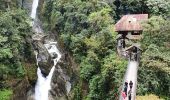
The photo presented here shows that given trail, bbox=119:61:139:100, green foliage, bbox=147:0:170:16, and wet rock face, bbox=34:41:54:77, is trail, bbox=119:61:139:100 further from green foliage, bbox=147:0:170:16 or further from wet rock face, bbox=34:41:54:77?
wet rock face, bbox=34:41:54:77

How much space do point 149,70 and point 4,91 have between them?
15459 millimetres

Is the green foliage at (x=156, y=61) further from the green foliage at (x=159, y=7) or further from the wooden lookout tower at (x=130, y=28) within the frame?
the green foliage at (x=159, y=7)

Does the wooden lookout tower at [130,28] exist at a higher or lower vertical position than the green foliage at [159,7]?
lower

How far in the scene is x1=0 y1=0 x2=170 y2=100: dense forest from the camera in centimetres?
3259

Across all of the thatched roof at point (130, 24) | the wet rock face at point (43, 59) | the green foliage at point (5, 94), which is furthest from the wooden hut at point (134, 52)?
the wet rock face at point (43, 59)

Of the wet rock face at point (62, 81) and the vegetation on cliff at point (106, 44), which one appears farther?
the wet rock face at point (62, 81)

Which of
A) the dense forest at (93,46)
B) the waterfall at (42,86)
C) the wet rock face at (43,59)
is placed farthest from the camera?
the wet rock face at (43,59)

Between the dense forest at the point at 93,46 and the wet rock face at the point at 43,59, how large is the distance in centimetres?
118

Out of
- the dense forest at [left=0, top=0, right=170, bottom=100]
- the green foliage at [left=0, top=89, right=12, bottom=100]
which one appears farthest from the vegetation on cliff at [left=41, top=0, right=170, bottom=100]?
the green foliage at [left=0, top=89, right=12, bottom=100]

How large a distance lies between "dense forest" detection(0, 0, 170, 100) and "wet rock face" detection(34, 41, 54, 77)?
118 centimetres

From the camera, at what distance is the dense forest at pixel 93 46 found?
32594 mm

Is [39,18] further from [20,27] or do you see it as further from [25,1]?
[20,27]

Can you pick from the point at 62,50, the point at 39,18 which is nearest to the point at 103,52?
the point at 62,50

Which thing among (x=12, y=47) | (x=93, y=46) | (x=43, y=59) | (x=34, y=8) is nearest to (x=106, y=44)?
(x=93, y=46)
